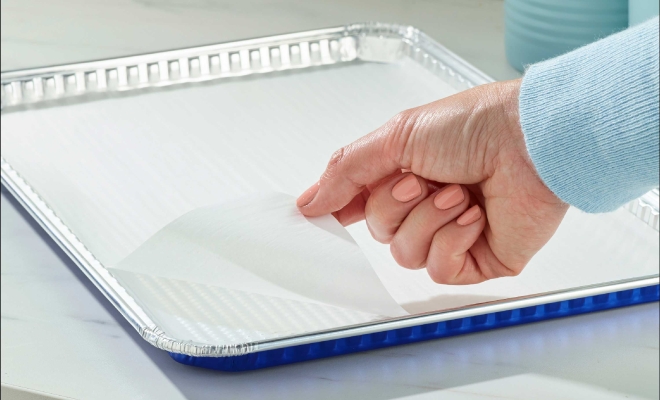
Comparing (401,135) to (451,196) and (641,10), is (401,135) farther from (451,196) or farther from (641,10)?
(641,10)

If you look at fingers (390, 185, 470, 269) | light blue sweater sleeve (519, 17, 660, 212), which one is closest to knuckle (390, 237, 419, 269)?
fingers (390, 185, 470, 269)

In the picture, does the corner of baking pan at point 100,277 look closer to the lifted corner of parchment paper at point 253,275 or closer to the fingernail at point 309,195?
the lifted corner of parchment paper at point 253,275

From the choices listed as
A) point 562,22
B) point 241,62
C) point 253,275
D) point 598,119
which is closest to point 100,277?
point 253,275

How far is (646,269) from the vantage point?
0.63 meters

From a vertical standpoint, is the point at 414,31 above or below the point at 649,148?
below

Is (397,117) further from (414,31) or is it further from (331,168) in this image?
(414,31)

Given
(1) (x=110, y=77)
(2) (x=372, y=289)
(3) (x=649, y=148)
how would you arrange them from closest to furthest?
(3) (x=649, y=148)
(2) (x=372, y=289)
(1) (x=110, y=77)

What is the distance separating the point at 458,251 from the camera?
1.92ft

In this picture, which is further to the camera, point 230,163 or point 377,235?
point 230,163

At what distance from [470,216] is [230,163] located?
269 millimetres

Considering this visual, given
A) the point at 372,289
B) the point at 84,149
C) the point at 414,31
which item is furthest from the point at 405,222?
the point at 414,31

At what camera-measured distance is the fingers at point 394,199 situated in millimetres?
576

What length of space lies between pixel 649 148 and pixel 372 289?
0.64ft

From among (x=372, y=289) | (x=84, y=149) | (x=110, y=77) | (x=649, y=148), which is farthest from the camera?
(x=110, y=77)
